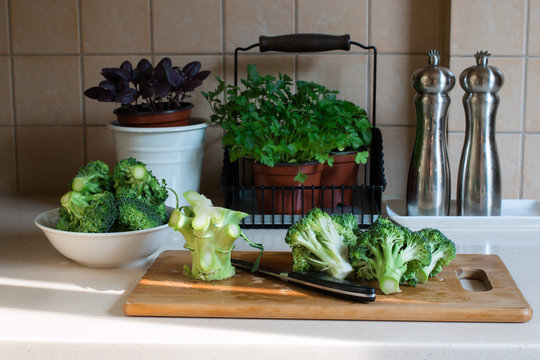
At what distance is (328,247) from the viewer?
964 millimetres

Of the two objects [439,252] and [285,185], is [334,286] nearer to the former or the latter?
[439,252]

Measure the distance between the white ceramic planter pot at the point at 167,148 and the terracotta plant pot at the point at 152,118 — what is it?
0.02m

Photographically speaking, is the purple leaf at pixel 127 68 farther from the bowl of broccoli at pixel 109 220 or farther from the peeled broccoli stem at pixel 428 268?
the peeled broccoli stem at pixel 428 268

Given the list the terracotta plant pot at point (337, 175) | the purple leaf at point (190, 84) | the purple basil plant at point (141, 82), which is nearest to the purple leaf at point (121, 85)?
the purple basil plant at point (141, 82)

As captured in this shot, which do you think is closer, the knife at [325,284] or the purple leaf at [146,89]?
the knife at [325,284]

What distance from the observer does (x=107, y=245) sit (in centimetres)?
101

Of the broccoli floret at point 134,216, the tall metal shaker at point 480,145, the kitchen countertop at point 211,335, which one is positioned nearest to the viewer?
the kitchen countertop at point 211,335

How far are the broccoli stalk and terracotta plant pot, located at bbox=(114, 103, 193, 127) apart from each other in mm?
397

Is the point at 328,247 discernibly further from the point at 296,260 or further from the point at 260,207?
the point at 260,207

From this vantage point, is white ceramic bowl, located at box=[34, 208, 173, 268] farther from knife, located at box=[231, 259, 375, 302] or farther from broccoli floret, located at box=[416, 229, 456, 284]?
broccoli floret, located at box=[416, 229, 456, 284]

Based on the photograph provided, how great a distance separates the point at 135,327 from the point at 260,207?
593 mm

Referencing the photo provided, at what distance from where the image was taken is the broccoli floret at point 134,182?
106cm

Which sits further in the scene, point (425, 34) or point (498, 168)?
point (425, 34)

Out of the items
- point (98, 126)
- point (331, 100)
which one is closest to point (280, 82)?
point (331, 100)
